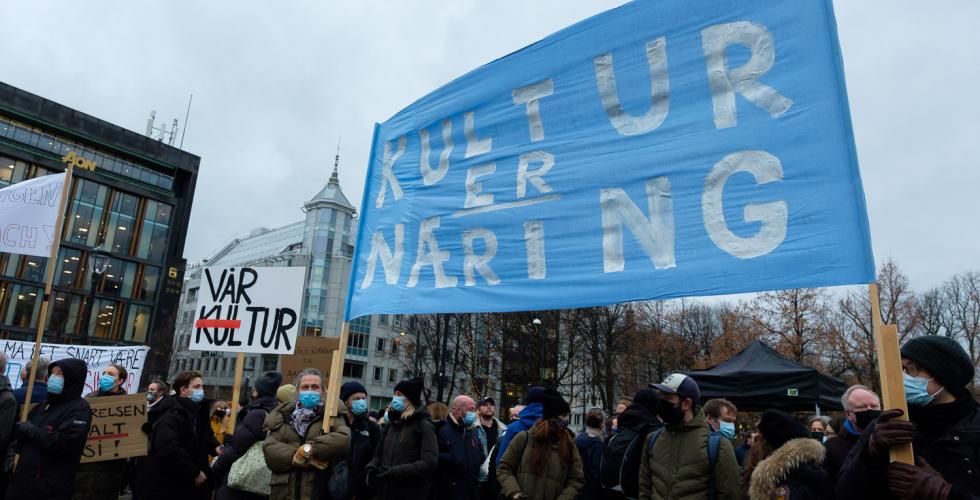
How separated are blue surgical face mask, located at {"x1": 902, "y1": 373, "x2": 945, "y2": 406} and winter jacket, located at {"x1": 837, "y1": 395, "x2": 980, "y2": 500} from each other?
3 cm

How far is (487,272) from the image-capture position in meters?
4.82

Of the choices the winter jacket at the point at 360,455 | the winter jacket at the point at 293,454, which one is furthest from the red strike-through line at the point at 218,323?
the winter jacket at the point at 293,454

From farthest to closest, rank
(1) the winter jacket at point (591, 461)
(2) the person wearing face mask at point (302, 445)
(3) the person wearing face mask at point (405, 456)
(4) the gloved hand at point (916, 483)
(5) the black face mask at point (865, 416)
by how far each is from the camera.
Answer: (1) the winter jacket at point (591, 461), (3) the person wearing face mask at point (405, 456), (2) the person wearing face mask at point (302, 445), (5) the black face mask at point (865, 416), (4) the gloved hand at point (916, 483)

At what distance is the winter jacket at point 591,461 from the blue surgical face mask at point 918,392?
430 centimetres

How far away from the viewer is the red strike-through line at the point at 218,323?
7.41 m

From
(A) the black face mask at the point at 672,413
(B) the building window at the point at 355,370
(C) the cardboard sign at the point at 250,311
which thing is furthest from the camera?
(B) the building window at the point at 355,370

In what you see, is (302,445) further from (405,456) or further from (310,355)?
(310,355)

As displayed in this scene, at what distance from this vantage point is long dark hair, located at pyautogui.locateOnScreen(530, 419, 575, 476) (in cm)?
560

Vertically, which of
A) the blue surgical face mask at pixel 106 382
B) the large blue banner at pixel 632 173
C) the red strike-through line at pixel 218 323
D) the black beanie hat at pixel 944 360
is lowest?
the blue surgical face mask at pixel 106 382

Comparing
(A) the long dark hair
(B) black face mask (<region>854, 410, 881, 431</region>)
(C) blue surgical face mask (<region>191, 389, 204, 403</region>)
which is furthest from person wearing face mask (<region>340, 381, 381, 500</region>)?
(B) black face mask (<region>854, 410, 881, 431</region>)

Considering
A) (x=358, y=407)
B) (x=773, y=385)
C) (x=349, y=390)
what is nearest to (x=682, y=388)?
(x=358, y=407)

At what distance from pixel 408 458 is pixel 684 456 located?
2833 mm

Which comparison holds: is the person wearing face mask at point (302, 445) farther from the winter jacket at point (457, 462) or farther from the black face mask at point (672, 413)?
the black face mask at point (672, 413)

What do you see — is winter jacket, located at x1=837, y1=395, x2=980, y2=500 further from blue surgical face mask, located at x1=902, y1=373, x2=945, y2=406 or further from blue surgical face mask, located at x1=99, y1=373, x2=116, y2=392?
blue surgical face mask, located at x1=99, y1=373, x2=116, y2=392
